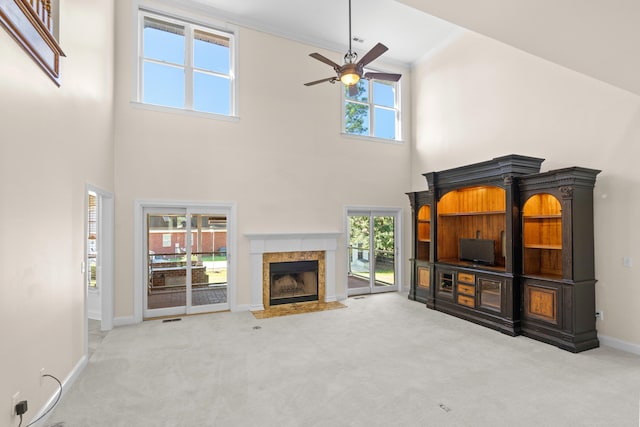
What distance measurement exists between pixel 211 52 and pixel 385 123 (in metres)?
3.93

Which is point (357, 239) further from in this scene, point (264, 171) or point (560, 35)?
point (560, 35)

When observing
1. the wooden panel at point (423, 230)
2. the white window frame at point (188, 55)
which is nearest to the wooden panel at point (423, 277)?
the wooden panel at point (423, 230)

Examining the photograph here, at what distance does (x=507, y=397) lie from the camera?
2.99 meters

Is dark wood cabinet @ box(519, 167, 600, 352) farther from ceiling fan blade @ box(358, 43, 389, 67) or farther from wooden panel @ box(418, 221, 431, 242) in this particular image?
ceiling fan blade @ box(358, 43, 389, 67)

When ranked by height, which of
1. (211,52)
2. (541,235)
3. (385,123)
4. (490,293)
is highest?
(211,52)

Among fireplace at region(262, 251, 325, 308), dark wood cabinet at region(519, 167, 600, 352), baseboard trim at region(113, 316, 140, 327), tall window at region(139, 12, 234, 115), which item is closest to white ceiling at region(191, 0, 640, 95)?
dark wood cabinet at region(519, 167, 600, 352)

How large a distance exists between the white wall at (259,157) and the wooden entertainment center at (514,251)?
1.54 m

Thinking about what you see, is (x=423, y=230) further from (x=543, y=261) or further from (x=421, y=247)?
(x=543, y=261)

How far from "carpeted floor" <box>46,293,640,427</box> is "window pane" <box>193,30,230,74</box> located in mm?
4560

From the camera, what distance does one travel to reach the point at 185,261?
19.0 feet

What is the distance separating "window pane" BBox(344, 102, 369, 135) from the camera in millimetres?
7262

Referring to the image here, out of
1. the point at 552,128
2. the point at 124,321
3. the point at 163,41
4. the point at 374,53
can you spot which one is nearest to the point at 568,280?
the point at 552,128

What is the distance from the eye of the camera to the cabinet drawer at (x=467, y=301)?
5.38 metres

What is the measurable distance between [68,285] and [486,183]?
18.3 ft
